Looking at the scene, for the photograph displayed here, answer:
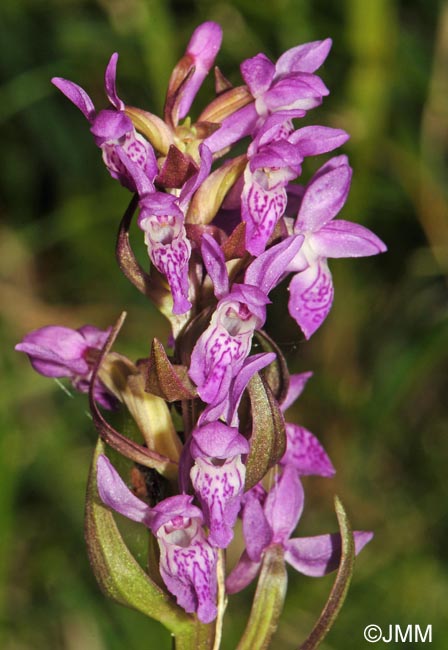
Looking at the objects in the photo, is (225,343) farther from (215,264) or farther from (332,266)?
(332,266)

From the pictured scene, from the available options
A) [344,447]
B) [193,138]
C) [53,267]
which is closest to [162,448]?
[193,138]

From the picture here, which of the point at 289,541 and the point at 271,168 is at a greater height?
the point at 271,168

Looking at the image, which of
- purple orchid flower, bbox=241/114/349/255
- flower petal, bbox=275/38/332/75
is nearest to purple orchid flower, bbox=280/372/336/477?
purple orchid flower, bbox=241/114/349/255

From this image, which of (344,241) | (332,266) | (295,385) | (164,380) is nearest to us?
(164,380)

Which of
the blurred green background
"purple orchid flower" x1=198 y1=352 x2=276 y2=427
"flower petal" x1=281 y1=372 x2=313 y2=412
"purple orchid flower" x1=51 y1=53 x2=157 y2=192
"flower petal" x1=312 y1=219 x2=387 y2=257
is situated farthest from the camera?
the blurred green background

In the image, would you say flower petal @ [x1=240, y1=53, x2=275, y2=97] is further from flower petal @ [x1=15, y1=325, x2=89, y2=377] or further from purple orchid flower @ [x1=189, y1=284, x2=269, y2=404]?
flower petal @ [x1=15, y1=325, x2=89, y2=377]

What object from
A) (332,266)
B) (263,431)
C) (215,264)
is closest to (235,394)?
(263,431)

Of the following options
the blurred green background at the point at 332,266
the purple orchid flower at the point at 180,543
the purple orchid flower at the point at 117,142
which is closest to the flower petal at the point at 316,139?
the purple orchid flower at the point at 117,142
